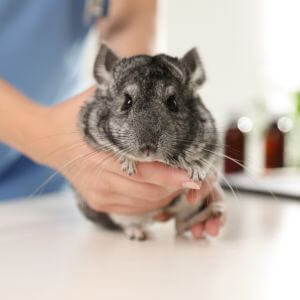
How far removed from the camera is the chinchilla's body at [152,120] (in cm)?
107

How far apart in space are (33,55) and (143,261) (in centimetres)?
111

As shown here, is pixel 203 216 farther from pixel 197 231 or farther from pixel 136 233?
pixel 136 233

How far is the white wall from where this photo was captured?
3129 millimetres

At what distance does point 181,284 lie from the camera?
0.97 meters

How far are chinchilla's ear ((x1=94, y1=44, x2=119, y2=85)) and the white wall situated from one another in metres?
1.80

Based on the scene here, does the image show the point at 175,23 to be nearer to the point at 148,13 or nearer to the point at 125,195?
the point at 148,13

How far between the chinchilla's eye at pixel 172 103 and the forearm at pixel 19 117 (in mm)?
392

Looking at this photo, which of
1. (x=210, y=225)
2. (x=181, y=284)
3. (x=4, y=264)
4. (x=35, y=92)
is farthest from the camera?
(x=35, y=92)

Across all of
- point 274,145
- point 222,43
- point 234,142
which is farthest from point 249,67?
point 234,142

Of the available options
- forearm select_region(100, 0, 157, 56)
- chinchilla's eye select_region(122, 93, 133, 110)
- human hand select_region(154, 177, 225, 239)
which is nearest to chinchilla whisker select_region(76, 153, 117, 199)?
chinchilla's eye select_region(122, 93, 133, 110)

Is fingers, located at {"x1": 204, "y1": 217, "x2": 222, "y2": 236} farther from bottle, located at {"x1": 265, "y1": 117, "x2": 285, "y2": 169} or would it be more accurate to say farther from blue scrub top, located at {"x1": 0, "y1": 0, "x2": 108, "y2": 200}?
bottle, located at {"x1": 265, "y1": 117, "x2": 285, "y2": 169}

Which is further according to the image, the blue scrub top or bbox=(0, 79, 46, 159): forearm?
the blue scrub top

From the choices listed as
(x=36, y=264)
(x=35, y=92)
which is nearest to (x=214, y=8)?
(x=35, y=92)

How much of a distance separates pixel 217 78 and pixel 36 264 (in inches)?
99.2
